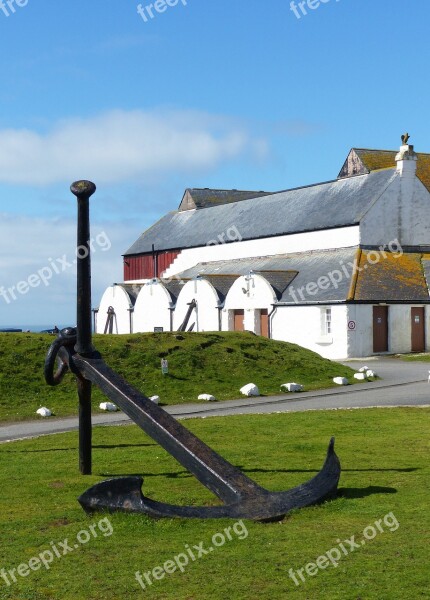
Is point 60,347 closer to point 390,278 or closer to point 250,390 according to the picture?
point 250,390

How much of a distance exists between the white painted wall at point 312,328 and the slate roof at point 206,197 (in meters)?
26.2

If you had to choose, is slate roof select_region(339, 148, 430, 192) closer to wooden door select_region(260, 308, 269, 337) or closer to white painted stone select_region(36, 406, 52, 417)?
wooden door select_region(260, 308, 269, 337)

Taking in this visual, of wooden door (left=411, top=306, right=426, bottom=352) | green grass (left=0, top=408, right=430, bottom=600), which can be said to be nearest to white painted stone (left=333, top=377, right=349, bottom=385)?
green grass (left=0, top=408, right=430, bottom=600)

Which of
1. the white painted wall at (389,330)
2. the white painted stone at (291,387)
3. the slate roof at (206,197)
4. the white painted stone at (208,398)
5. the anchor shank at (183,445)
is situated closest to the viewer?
the anchor shank at (183,445)

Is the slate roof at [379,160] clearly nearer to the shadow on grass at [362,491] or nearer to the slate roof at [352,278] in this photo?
the slate roof at [352,278]

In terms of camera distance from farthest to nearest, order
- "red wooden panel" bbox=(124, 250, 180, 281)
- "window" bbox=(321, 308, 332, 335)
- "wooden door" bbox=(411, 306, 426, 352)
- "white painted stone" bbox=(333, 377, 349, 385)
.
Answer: "red wooden panel" bbox=(124, 250, 180, 281), "wooden door" bbox=(411, 306, 426, 352), "window" bbox=(321, 308, 332, 335), "white painted stone" bbox=(333, 377, 349, 385)

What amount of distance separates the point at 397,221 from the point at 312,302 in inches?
353

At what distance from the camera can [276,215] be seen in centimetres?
5888

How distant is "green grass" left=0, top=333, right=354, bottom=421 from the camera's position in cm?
2312

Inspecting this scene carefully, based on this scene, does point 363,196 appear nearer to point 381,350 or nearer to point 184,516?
point 381,350

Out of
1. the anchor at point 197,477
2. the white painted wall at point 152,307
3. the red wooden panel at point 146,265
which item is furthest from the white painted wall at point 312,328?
the anchor at point 197,477

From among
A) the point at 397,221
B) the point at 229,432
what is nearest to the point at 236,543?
the point at 229,432

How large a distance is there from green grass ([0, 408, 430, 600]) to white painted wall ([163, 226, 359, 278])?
3757cm

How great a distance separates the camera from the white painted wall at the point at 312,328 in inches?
1721
